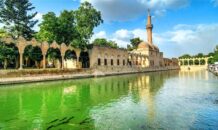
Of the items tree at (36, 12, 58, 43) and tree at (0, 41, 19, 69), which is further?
tree at (36, 12, 58, 43)

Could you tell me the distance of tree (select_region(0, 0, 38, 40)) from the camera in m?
33.7

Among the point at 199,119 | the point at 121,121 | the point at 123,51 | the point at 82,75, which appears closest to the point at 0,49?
the point at 82,75

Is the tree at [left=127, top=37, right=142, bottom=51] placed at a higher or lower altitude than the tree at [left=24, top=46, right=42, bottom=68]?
higher

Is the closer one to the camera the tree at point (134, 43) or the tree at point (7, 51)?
the tree at point (7, 51)

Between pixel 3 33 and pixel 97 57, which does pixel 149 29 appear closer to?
pixel 97 57

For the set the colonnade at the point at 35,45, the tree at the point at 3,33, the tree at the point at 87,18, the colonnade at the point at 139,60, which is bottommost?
the colonnade at the point at 139,60

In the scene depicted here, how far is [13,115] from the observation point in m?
11.0

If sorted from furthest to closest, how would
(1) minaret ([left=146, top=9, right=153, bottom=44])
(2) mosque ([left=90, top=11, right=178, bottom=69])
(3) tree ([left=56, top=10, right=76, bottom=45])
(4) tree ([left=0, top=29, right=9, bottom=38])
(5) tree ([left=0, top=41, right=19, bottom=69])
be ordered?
(1) minaret ([left=146, top=9, right=153, bottom=44])
(2) mosque ([left=90, top=11, right=178, bottom=69])
(3) tree ([left=56, top=10, right=76, bottom=45])
(4) tree ([left=0, top=29, right=9, bottom=38])
(5) tree ([left=0, top=41, right=19, bottom=69])

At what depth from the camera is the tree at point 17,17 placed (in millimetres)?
33688

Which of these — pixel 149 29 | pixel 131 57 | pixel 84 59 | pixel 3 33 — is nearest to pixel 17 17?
pixel 3 33

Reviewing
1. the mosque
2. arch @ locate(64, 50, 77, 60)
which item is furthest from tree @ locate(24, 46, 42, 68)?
the mosque

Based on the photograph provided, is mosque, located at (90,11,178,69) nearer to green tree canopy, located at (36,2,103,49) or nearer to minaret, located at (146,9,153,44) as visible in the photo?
minaret, located at (146,9,153,44)

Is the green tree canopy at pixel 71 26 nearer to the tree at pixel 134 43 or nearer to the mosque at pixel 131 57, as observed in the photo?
the mosque at pixel 131 57

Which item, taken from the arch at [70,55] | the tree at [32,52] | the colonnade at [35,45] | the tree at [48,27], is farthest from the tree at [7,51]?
the arch at [70,55]
